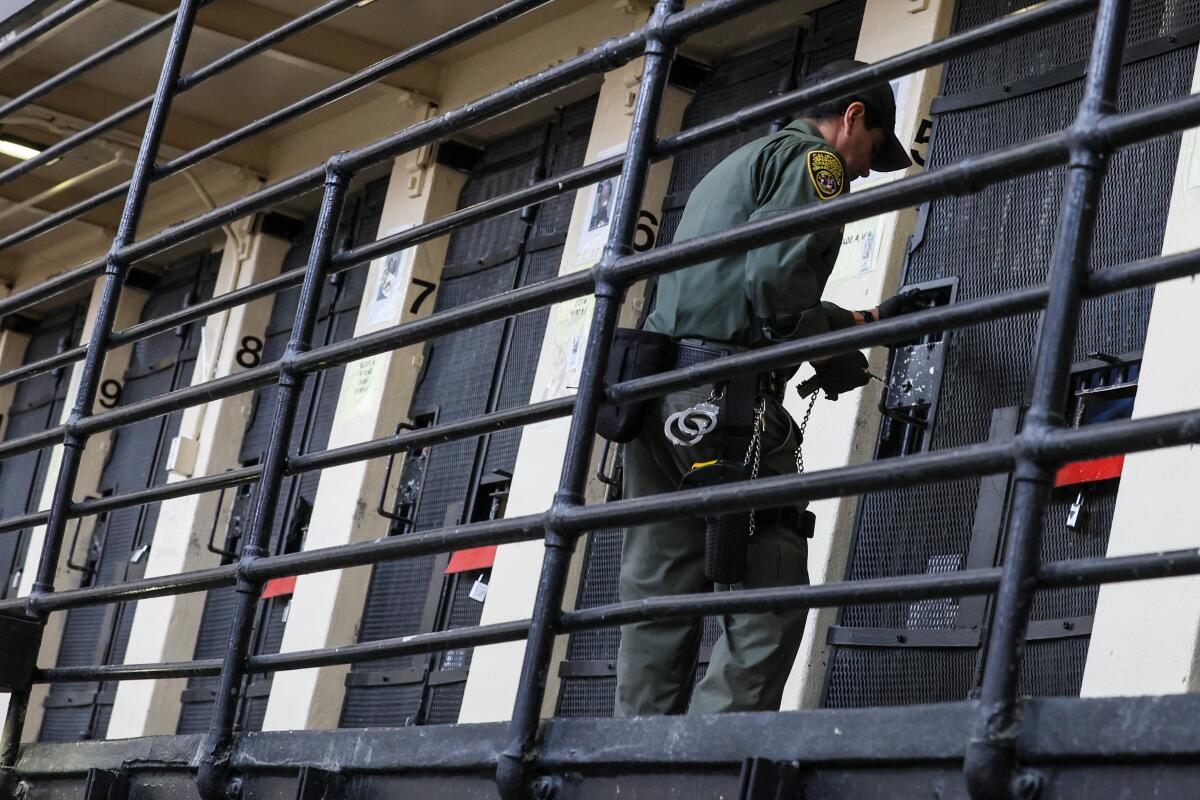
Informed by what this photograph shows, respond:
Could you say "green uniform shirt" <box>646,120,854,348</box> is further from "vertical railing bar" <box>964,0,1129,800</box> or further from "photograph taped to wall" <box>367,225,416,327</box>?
"photograph taped to wall" <box>367,225,416,327</box>

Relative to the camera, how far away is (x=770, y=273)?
10.9ft

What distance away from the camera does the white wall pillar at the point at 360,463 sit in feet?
24.3

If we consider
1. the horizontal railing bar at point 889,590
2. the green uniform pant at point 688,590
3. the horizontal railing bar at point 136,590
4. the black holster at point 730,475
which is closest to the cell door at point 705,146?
the green uniform pant at point 688,590

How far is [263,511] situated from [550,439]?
3.79 metres

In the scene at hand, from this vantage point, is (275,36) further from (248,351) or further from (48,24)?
(248,351)

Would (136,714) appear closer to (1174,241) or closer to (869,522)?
(869,522)

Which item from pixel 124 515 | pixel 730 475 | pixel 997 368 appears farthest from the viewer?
→ pixel 124 515

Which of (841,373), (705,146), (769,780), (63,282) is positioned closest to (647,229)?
(705,146)

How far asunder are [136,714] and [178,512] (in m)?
1.07

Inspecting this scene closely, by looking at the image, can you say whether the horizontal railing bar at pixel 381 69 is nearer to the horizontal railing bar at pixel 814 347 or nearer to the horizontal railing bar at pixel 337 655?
the horizontal railing bar at pixel 814 347

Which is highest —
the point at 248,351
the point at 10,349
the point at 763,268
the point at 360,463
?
the point at 10,349

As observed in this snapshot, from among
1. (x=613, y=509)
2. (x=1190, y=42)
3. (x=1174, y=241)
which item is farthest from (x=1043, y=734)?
(x=1190, y=42)

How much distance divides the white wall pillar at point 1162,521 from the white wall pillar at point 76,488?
6.74 m

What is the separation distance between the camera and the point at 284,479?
8.09 m
